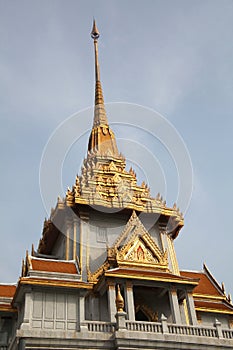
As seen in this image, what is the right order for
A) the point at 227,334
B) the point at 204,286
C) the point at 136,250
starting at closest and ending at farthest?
the point at 227,334
the point at 136,250
the point at 204,286

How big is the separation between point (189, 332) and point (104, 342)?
4056 mm

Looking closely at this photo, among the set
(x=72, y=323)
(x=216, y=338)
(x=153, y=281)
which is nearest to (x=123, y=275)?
(x=153, y=281)

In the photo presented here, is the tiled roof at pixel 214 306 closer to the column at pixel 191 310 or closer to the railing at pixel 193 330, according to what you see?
the column at pixel 191 310

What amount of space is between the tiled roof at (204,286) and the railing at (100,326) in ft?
27.6

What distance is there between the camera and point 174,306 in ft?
72.9

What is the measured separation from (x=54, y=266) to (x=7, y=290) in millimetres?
4932

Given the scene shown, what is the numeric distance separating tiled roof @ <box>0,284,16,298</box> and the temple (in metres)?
0.05

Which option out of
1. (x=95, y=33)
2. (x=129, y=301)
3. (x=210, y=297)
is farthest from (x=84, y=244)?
(x=95, y=33)

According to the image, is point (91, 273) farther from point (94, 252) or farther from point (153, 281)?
point (153, 281)

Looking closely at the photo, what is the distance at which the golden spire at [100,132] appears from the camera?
35.4 m

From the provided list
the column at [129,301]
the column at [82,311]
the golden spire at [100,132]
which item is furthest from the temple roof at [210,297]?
the golden spire at [100,132]

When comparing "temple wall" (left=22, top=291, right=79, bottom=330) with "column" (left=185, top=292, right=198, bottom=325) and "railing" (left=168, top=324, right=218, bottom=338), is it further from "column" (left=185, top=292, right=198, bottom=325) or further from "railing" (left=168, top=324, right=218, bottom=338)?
"column" (left=185, top=292, right=198, bottom=325)

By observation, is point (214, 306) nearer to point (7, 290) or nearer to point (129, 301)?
point (129, 301)

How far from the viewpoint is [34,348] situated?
18672mm
